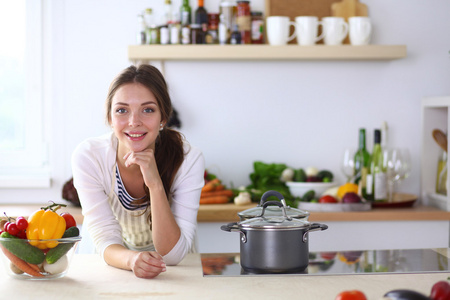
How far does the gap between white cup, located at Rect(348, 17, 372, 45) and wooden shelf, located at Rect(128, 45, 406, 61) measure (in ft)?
0.20

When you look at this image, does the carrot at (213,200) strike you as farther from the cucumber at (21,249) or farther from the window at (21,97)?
the cucumber at (21,249)

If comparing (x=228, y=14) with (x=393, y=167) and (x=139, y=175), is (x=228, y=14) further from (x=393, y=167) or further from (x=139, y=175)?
(x=139, y=175)

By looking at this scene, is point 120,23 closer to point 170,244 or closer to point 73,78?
point 73,78

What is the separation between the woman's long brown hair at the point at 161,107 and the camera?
6.40 feet

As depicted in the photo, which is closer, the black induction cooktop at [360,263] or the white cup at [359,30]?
the black induction cooktop at [360,263]

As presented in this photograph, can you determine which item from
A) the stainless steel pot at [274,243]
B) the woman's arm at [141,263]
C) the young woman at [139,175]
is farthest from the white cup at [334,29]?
the woman's arm at [141,263]

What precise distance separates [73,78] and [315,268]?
2.14 meters

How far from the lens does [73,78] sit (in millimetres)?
3348

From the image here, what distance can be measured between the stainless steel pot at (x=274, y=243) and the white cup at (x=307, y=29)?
1763 mm

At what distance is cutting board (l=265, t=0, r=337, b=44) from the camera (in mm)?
3311

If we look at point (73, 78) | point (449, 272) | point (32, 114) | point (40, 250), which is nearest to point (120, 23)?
point (73, 78)

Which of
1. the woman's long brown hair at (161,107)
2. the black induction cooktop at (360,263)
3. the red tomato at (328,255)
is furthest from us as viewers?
the woman's long brown hair at (161,107)

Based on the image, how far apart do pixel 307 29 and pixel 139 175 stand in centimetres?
149

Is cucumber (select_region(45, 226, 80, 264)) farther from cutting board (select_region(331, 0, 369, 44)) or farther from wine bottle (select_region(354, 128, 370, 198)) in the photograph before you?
cutting board (select_region(331, 0, 369, 44))
